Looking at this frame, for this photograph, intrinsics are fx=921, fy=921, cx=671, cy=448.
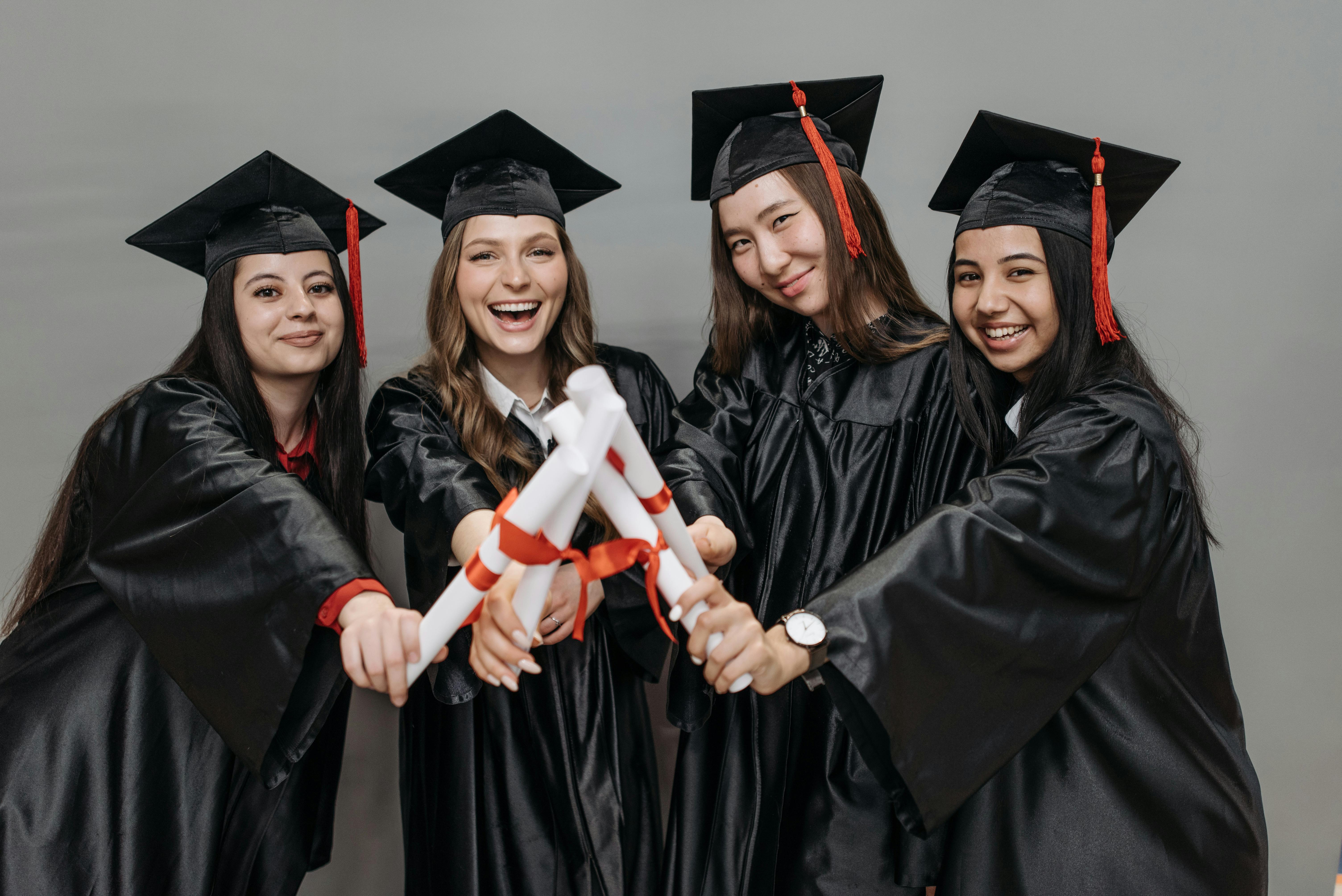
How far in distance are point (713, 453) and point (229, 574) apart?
0.90 m

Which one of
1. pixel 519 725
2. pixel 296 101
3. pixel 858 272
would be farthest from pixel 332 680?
pixel 296 101

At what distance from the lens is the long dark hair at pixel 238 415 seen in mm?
1835

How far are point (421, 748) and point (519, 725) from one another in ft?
0.75

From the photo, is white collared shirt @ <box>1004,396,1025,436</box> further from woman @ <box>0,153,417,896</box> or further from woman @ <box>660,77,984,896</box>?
woman @ <box>0,153,417,896</box>

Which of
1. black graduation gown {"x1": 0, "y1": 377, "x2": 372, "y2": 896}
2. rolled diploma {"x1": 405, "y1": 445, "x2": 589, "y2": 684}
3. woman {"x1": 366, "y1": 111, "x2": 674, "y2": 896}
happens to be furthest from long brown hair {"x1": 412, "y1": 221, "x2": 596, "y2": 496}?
rolled diploma {"x1": 405, "y1": 445, "x2": 589, "y2": 684}

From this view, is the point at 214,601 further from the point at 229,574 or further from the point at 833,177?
the point at 833,177

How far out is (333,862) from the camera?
8.65ft

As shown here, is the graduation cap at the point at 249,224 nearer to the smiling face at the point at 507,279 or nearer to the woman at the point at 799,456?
the smiling face at the point at 507,279

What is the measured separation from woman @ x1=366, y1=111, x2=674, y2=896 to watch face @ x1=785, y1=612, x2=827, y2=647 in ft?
1.61

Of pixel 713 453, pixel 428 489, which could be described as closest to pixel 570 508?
pixel 428 489

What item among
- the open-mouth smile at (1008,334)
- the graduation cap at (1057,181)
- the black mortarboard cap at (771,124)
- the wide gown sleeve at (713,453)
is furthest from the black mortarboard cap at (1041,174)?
the wide gown sleeve at (713,453)

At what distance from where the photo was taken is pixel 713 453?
1842mm

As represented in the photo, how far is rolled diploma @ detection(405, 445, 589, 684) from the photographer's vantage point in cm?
104

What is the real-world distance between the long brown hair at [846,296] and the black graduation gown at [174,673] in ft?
3.11
